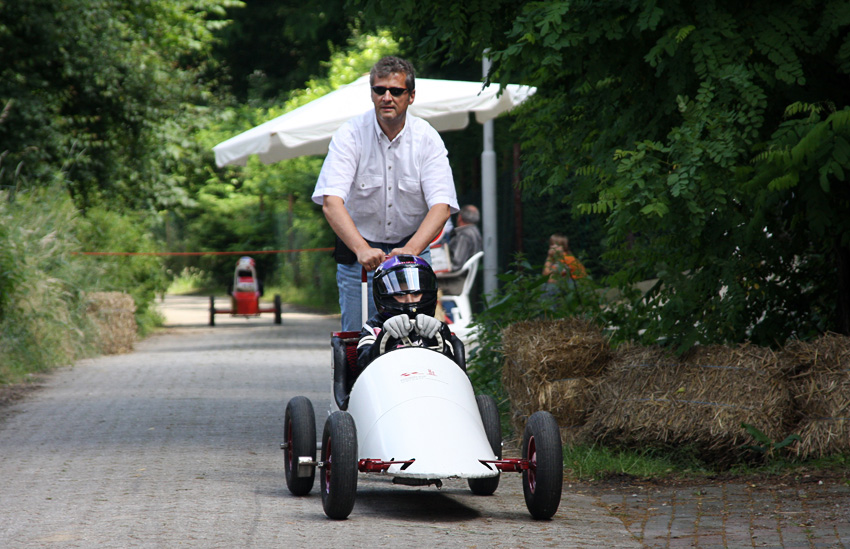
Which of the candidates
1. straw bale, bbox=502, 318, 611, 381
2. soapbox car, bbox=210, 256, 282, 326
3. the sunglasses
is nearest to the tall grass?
soapbox car, bbox=210, 256, 282, 326

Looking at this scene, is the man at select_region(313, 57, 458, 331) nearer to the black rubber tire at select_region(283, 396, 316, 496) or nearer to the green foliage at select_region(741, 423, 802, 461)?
the black rubber tire at select_region(283, 396, 316, 496)

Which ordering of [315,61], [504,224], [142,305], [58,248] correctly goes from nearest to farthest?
1. [58,248]
2. [504,224]
3. [142,305]
4. [315,61]

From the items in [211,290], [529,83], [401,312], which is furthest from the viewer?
[211,290]

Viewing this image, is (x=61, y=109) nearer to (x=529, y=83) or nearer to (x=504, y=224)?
(x=504, y=224)

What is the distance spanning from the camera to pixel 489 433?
5488mm

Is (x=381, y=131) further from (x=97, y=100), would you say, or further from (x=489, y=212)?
(x=97, y=100)

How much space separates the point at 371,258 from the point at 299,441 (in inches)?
36.4

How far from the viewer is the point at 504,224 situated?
14438 mm

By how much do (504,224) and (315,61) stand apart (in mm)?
18708

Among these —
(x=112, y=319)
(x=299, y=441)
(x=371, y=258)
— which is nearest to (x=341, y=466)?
(x=299, y=441)

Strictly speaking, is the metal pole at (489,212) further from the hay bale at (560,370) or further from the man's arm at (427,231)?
the man's arm at (427,231)

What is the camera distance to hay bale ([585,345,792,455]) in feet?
20.0

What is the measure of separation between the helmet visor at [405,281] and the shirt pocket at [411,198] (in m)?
0.71

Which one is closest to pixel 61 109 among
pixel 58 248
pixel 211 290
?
pixel 58 248
